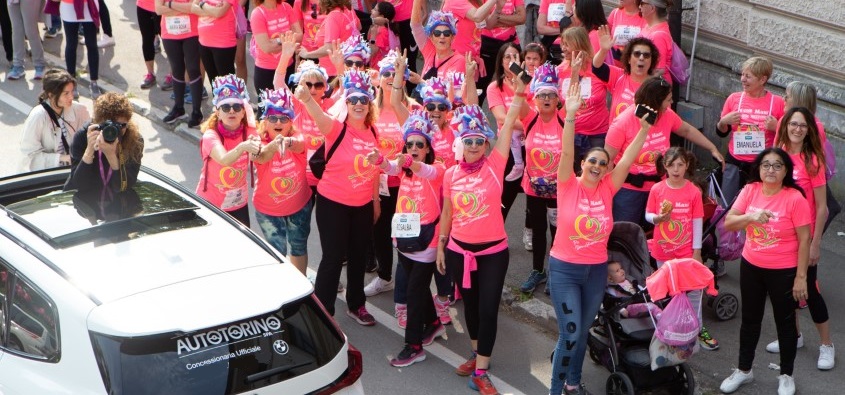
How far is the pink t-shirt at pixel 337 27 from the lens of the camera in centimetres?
1073

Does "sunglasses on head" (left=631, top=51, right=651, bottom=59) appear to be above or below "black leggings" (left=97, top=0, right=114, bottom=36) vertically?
above

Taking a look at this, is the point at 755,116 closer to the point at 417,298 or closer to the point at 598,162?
the point at 598,162

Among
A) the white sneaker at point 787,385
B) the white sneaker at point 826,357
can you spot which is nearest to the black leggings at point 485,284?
the white sneaker at point 787,385

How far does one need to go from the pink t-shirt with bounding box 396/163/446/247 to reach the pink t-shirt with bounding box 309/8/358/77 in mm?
2996

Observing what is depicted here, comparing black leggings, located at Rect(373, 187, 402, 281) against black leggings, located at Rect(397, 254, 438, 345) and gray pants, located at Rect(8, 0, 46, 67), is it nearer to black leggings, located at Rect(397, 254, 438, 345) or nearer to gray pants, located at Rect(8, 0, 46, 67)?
black leggings, located at Rect(397, 254, 438, 345)

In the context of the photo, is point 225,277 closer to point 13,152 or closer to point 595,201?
point 595,201

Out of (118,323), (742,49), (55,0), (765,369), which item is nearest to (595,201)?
(765,369)

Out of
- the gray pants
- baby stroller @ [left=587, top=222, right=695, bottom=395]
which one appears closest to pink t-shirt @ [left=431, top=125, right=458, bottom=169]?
baby stroller @ [left=587, top=222, right=695, bottom=395]

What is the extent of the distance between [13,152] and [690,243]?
24.0 ft

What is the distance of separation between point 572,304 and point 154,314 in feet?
10.1

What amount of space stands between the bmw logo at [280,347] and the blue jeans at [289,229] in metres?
3.02

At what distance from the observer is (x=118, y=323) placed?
512 cm

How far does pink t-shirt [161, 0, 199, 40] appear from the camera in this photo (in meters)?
12.1

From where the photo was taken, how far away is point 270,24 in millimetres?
11227
